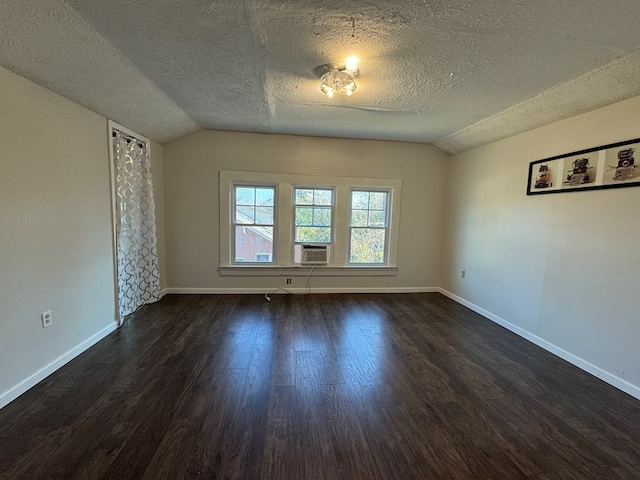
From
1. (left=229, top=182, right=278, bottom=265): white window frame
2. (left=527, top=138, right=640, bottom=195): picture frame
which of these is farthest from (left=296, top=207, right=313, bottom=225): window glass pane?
(left=527, top=138, right=640, bottom=195): picture frame

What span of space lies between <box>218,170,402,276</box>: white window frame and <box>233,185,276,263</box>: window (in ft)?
0.27

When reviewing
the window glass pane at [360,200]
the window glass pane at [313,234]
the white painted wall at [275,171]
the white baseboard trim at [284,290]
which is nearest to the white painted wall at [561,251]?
the white painted wall at [275,171]

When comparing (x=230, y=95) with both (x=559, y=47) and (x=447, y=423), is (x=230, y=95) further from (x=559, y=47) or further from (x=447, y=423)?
(x=447, y=423)

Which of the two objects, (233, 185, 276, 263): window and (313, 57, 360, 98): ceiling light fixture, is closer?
(313, 57, 360, 98): ceiling light fixture

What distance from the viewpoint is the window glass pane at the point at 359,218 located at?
463 cm

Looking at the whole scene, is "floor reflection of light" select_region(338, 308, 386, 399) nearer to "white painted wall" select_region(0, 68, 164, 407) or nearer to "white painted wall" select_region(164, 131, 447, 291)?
"white painted wall" select_region(164, 131, 447, 291)

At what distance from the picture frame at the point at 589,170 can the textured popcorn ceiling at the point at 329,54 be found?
40 centimetres

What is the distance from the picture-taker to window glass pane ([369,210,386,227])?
15.4ft

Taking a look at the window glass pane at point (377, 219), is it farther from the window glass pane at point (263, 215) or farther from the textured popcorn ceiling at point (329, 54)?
the textured popcorn ceiling at point (329, 54)

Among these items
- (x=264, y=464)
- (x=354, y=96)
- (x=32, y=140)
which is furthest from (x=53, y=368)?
(x=354, y=96)

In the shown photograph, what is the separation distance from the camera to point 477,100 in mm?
2779

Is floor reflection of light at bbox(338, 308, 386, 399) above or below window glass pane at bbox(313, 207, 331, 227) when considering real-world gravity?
below

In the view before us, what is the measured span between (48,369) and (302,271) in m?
3.02

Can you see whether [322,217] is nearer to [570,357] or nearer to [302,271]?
[302,271]
